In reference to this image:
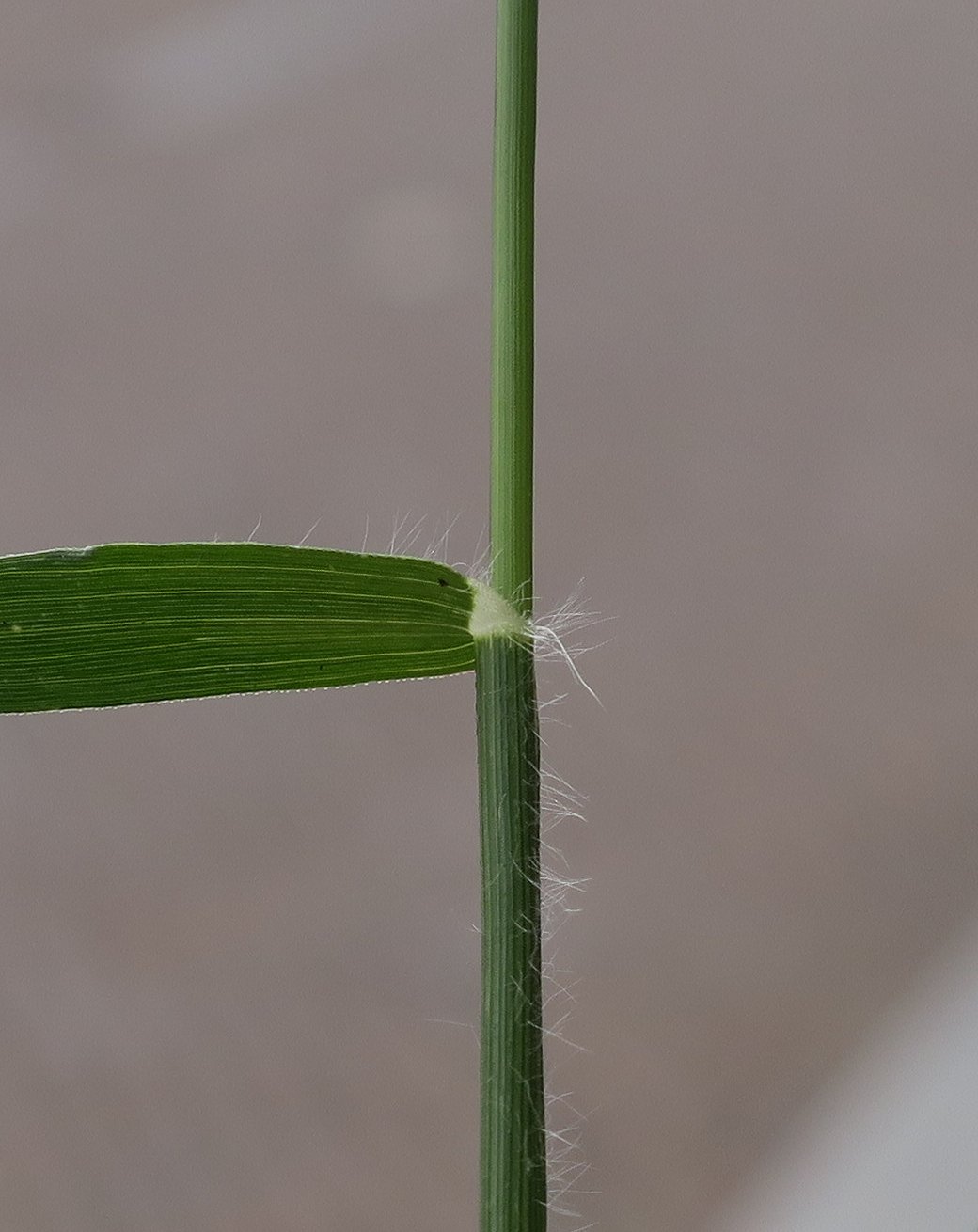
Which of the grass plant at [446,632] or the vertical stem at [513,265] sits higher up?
the vertical stem at [513,265]

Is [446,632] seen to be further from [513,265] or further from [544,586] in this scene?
[544,586]

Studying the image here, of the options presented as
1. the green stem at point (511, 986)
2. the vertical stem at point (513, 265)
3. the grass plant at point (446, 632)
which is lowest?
the green stem at point (511, 986)

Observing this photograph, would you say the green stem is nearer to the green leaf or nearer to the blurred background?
the green leaf

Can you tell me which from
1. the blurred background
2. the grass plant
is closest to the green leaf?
the grass plant

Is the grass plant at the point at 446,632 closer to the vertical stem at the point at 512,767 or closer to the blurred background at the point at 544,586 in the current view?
the vertical stem at the point at 512,767

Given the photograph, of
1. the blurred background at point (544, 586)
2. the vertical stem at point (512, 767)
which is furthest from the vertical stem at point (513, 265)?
the blurred background at point (544, 586)

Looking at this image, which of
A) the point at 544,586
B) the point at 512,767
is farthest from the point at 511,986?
the point at 544,586

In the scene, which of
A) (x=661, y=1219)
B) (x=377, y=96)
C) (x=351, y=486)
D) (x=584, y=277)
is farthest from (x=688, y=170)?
(x=661, y=1219)
